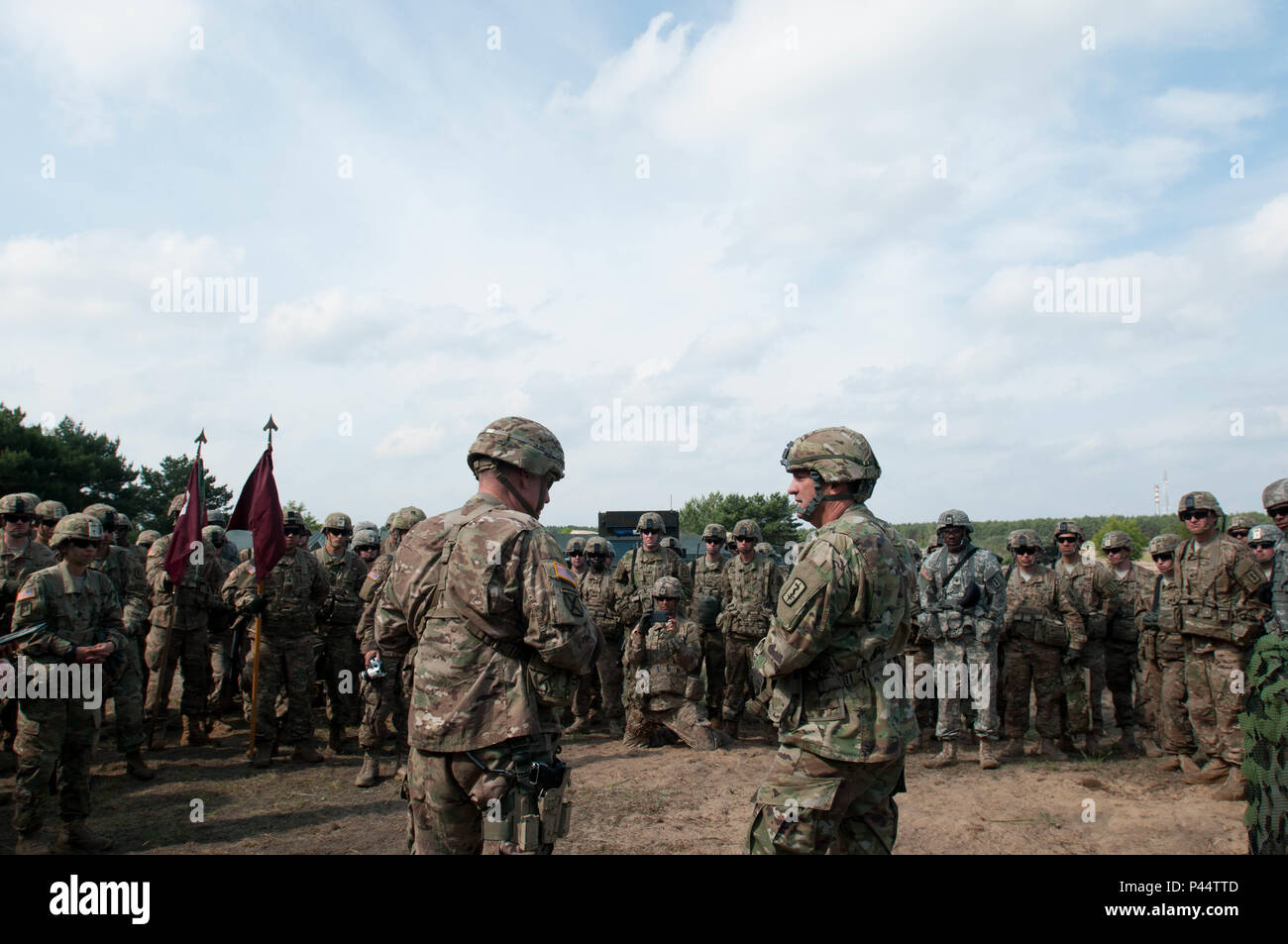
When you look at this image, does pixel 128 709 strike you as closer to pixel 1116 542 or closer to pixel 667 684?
pixel 667 684

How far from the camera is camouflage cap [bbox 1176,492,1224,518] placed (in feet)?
25.0

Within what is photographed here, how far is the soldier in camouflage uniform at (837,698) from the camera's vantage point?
360 cm

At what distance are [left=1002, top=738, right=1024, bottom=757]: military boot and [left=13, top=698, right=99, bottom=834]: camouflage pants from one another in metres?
9.26

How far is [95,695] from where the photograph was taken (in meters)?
5.93

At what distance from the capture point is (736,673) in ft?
34.1

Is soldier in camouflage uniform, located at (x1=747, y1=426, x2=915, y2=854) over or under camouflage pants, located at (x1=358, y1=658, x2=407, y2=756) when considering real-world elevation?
over

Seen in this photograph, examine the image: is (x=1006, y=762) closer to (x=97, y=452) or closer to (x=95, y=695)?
(x=95, y=695)

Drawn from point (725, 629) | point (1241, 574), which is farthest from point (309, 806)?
point (1241, 574)

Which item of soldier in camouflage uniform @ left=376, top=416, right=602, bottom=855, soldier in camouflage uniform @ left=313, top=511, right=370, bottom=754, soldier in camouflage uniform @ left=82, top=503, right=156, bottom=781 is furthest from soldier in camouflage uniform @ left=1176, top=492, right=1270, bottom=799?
soldier in camouflage uniform @ left=82, top=503, right=156, bottom=781

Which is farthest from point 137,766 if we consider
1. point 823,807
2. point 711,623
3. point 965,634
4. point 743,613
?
point 965,634

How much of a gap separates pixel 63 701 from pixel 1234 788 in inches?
407

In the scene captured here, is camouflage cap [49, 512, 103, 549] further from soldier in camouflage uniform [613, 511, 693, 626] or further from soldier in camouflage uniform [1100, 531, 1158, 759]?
soldier in camouflage uniform [1100, 531, 1158, 759]

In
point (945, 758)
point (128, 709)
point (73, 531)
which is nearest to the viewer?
point (73, 531)
